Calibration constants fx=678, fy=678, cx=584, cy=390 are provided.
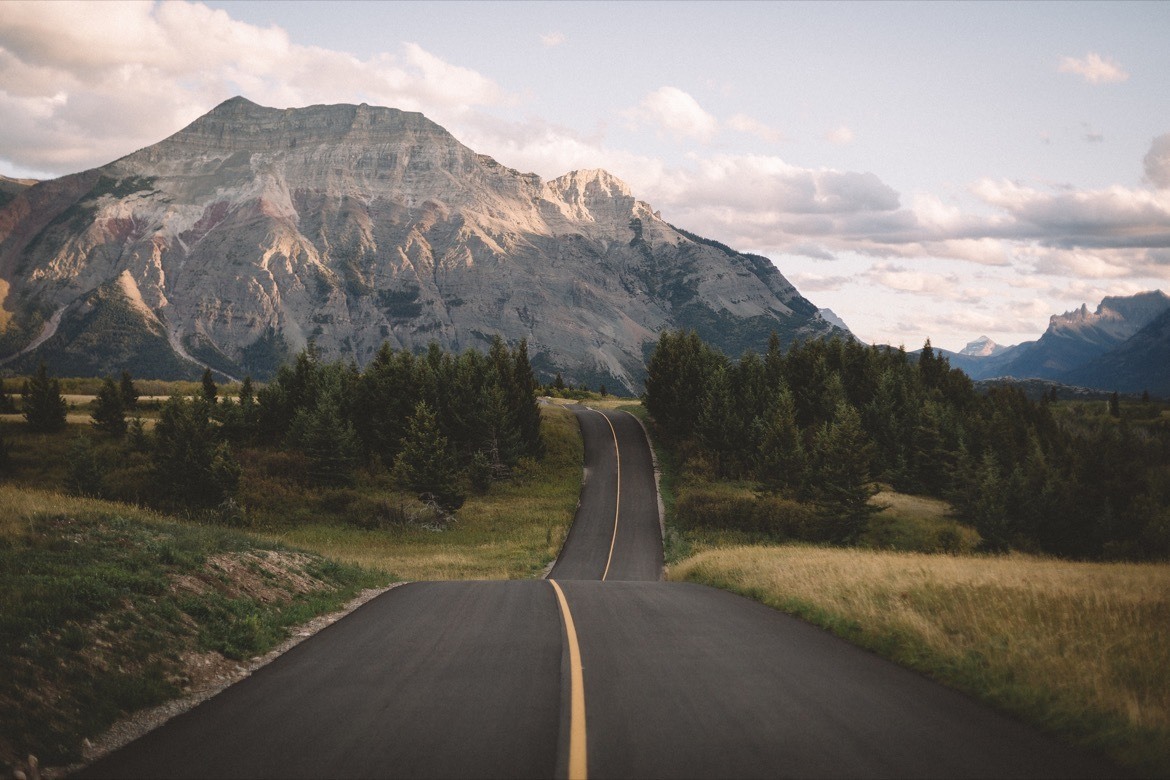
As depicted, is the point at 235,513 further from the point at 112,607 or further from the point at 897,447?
the point at 897,447

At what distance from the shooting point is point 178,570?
12.8m

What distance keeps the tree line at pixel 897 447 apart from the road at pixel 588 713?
3185 cm

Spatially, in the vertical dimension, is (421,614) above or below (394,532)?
above

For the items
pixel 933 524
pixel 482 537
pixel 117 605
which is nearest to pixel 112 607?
pixel 117 605

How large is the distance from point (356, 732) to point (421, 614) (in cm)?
704

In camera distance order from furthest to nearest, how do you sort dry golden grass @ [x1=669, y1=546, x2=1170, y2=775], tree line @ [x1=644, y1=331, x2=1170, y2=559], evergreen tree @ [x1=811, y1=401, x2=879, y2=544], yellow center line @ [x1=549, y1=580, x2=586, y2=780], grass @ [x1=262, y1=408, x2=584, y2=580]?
tree line @ [x1=644, y1=331, x2=1170, y2=559] < evergreen tree @ [x1=811, y1=401, x2=879, y2=544] < grass @ [x1=262, y1=408, x2=584, y2=580] < dry golden grass @ [x1=669, y1=546, x2=1170, y2=775] < yellow center line @ [x1=549, y1=580, x2=586, y2=780]

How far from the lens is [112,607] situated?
9.80 m

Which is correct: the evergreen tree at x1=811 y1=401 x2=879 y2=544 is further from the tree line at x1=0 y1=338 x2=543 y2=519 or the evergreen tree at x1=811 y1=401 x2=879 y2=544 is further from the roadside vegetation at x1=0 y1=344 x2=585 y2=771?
the tree line at x1=0 y1=338 x2=543 y2=519

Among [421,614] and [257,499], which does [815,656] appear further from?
[257,499]

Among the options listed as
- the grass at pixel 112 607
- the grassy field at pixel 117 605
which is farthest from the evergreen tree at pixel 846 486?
the grass at pixel 112 607

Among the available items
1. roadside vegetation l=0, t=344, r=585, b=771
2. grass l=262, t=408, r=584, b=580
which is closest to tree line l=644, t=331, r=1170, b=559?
grass l=262, t=408, r=584, b=580

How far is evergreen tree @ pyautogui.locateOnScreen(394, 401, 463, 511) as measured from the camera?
44.6m

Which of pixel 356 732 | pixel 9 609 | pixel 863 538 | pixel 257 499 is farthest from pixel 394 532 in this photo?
pixel 356 732

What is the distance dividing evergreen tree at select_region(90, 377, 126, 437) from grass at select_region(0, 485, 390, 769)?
46.6 m
